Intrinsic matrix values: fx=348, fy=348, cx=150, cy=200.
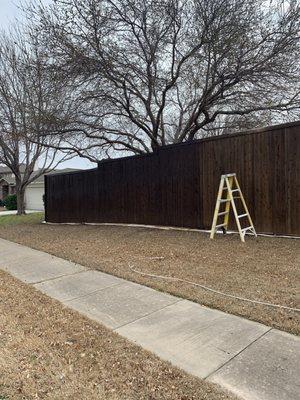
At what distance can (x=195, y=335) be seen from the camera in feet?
10.4

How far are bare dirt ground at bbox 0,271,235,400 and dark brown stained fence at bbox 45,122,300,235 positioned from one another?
4.94 metres

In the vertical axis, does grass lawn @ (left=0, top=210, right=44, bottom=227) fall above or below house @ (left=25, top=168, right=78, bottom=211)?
below

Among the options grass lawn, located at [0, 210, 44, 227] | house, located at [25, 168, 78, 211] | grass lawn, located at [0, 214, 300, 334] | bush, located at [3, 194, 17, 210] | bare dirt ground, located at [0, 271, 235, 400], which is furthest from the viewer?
bush, located at [3, 194, 17, 210]

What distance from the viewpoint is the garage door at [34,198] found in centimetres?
2753

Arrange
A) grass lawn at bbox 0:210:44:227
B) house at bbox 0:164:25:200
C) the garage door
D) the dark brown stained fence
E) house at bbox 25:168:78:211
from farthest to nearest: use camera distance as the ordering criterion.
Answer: house at bbox 0:164:25:200
the garage door
house at bbox 25:168:78:211
grass lawn at bbox 0:210:44:227
the dark brown stained fence

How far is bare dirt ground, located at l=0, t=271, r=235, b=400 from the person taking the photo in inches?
92.4

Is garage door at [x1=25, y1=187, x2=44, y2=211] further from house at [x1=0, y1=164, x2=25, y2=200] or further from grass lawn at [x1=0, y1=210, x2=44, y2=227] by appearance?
grass lawn at [x1=0, y1=210, x2=44, y2=227]

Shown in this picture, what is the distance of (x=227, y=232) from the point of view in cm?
796

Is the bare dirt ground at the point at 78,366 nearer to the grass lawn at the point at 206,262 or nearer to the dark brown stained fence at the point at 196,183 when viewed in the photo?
the grass lawn at the point at 206,262

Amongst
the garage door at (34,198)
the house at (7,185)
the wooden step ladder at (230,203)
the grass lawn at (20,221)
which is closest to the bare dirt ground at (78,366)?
the wooden step ladder at (230,203)

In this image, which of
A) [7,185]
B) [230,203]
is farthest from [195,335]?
[7,185]

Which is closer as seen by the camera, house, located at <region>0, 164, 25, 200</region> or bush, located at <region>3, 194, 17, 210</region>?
bush, located at <region>3, 194, 17, 210</region>

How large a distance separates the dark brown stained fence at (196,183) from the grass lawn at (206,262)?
2.07 feet

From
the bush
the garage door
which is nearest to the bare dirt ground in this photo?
the garage door
